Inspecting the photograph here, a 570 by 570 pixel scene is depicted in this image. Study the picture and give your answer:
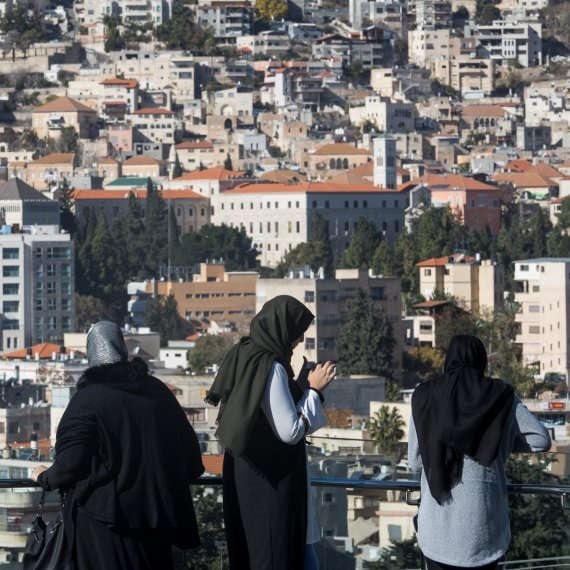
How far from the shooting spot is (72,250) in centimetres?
6875

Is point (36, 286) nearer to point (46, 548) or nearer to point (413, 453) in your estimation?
point (413, 453)

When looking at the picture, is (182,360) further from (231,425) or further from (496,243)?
(231,425)

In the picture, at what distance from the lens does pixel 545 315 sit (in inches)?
2276

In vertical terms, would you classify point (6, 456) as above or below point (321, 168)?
above

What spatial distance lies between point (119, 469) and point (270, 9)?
4116 inches

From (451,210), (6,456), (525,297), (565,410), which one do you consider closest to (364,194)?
(451,210)

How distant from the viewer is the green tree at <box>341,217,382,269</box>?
221 feet

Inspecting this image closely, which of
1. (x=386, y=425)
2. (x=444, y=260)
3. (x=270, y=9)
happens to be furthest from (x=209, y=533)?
(x=270, y=9)

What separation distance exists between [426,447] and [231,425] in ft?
1.81

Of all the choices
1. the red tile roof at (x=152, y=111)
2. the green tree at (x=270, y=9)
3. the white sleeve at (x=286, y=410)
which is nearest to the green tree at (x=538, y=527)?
the white sleeve at (x=286, y=410)

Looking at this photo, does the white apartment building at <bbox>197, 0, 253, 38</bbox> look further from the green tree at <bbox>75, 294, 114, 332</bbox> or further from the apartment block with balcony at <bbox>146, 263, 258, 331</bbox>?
the green tree at <bbox>75, 294, 114, 332</bbox>

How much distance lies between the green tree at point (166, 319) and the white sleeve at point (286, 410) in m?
56.9

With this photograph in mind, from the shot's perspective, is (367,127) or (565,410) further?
(367,127)

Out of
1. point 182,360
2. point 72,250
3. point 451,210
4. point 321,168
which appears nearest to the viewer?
point 182,360
